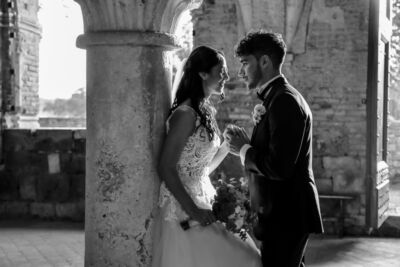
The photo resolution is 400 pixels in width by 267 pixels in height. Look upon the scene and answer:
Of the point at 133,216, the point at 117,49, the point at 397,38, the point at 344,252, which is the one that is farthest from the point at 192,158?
the point at 397,38

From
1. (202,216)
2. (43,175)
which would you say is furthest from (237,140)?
(43,175)

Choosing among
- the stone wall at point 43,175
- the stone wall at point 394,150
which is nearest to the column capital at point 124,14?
the stone wall at point 43,175

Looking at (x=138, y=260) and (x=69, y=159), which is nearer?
(x=138, y=260)

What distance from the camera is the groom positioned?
2.58m

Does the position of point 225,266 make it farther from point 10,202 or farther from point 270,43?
point 10,202

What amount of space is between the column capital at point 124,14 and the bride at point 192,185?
1.11 ft

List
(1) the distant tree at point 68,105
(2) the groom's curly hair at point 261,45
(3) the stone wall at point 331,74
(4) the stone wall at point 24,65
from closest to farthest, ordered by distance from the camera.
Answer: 1. (2) the groom's curly hair at point 261,45
2. (3) the stone wall at point 331,74
3. (4) the stone wall at point 24,65
4. (1) the distant tree at point 68,105

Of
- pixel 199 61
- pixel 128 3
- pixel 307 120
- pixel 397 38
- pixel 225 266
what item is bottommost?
pixel 225 266

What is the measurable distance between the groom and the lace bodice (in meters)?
0.14

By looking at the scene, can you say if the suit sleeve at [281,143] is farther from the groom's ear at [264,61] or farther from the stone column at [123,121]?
the stone column at [123,121]

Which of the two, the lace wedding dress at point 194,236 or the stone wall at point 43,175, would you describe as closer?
the lace wedding dress at point 194,236

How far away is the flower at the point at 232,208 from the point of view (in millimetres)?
2730

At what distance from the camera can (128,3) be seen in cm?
250

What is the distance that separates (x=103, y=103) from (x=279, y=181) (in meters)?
0.88
